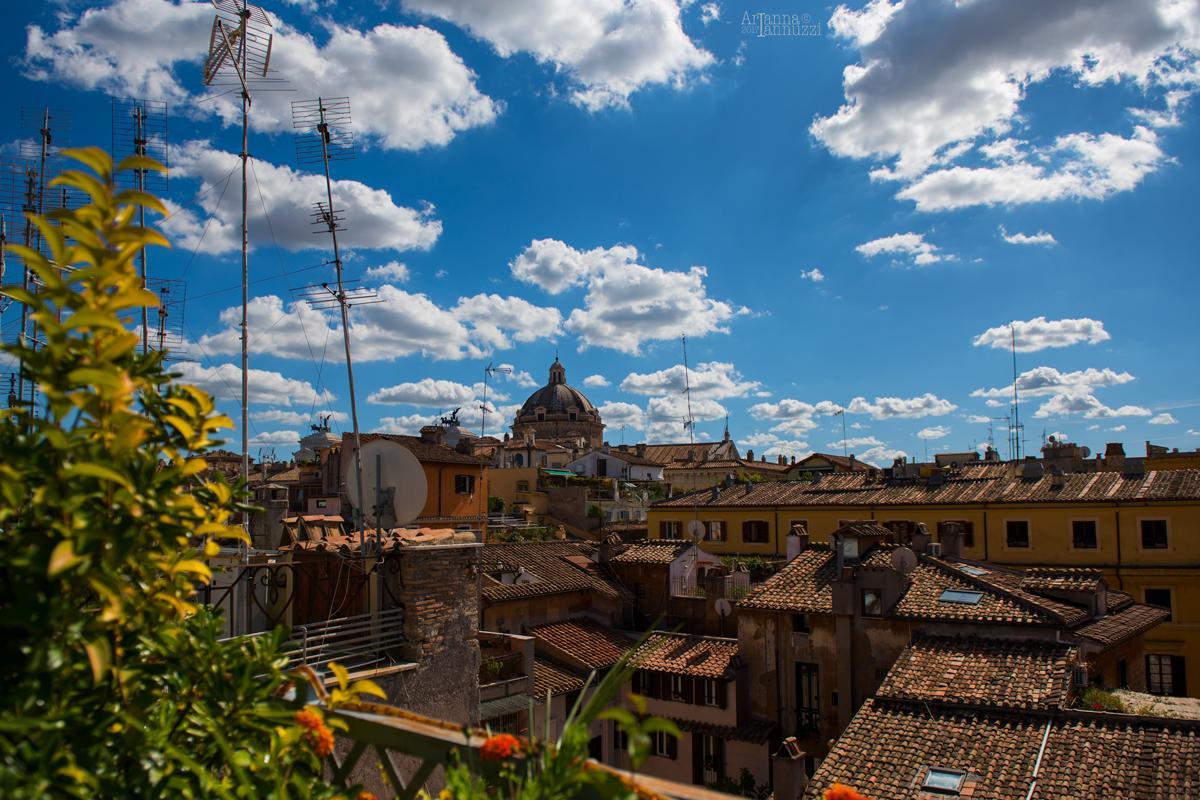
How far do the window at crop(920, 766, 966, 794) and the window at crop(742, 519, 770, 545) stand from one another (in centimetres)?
2693

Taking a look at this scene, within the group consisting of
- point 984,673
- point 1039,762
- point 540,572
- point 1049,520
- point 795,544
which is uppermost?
point 1049,520

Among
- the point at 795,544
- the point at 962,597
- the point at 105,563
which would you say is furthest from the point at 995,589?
the point at 105,563

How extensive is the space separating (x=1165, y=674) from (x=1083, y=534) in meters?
5.37

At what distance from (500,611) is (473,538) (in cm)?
1493

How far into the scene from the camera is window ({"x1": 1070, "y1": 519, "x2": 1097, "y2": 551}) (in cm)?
3152

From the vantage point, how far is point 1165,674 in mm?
28797

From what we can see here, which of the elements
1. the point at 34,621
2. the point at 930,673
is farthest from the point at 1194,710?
the point at 34,621

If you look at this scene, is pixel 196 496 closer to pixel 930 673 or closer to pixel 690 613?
pixel 930 673

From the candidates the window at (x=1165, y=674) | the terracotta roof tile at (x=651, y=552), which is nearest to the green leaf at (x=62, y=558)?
the terracotta roof tile at (x=651, y=552)

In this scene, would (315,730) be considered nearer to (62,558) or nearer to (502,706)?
(62,558)

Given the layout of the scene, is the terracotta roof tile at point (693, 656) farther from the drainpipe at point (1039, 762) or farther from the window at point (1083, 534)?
the window at point (1083, 534)

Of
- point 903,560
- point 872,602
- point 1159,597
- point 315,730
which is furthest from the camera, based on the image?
point 1159,597

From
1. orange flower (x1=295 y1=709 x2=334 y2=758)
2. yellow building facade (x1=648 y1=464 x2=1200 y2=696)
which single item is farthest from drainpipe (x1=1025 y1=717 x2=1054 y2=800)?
yellow building facade (x1=648 y1=464 x2=1200 y2=696)

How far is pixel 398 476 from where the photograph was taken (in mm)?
9734
